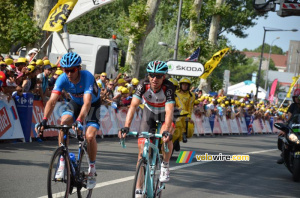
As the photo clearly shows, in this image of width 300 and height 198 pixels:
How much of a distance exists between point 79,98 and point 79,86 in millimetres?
211

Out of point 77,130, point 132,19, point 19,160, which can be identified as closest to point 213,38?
point 132,19

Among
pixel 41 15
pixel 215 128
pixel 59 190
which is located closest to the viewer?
pixel 59 190

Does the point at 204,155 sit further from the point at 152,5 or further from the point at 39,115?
the point at 152,5

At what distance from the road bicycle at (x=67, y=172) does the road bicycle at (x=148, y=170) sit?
62cm

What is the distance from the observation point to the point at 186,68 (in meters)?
21.2

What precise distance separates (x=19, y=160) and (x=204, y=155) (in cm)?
615

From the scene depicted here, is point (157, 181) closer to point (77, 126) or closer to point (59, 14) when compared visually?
point (77, 126)

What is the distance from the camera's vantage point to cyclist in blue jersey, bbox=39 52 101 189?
275 inches

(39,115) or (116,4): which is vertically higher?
(116,4)

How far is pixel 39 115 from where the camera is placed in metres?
14.7

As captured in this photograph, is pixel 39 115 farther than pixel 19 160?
Yes

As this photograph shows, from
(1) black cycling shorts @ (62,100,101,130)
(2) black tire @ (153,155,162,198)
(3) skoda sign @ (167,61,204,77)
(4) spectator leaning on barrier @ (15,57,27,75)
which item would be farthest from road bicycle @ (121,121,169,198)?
(3) skoda sign @ (167,61,204,77)

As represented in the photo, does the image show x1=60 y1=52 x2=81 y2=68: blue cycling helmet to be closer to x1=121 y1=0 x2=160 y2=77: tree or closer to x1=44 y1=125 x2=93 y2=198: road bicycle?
x1=44 y1=125 x2=93 y2=198: road bicycle

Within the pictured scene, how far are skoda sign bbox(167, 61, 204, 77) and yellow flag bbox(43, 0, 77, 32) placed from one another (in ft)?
17.6
